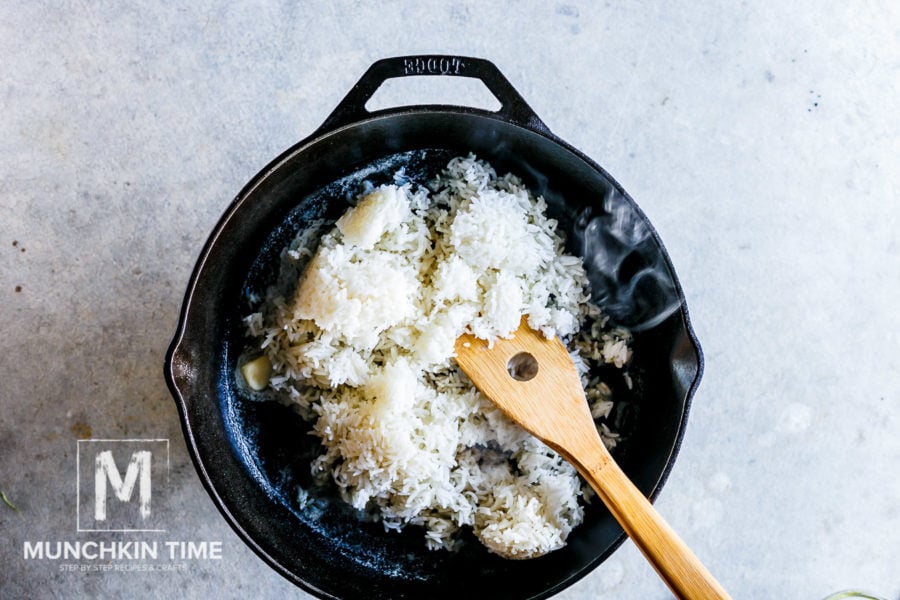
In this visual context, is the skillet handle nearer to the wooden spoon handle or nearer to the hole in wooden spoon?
the hole in wooden spoon

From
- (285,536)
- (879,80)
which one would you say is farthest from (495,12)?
(285,536)

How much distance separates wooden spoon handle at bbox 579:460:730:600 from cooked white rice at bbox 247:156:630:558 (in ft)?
0.50

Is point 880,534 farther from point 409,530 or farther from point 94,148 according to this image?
point 94,148

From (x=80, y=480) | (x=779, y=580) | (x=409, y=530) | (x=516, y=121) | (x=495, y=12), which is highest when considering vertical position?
(x=495, y=12)

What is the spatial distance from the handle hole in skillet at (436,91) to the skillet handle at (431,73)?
33 cm

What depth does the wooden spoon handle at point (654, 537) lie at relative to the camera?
1397mm

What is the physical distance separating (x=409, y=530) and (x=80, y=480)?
801 millimetres

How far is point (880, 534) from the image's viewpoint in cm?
198

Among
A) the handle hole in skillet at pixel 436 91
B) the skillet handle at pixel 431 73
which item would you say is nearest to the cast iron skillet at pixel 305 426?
the skillet handle at pixel 431 73
